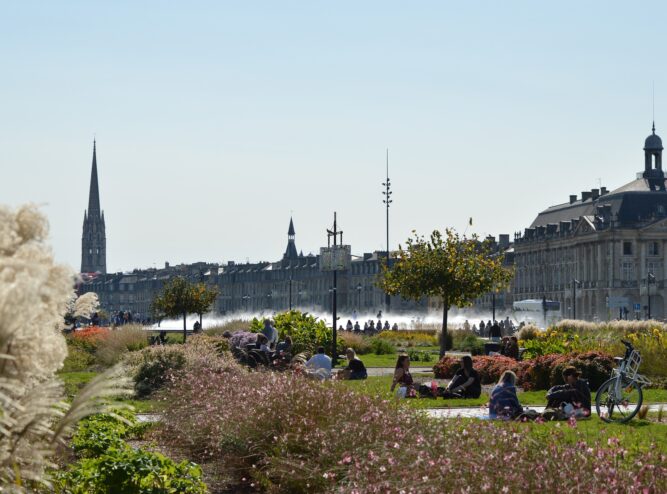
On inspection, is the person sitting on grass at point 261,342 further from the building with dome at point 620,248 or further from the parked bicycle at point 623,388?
the building with dome at point 620,248

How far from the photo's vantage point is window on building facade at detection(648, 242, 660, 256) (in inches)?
5000

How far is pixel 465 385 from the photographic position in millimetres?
21766

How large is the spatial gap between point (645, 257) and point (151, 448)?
116659mm

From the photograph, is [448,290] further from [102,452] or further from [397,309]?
[397,309]

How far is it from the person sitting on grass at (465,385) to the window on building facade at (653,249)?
10854cm

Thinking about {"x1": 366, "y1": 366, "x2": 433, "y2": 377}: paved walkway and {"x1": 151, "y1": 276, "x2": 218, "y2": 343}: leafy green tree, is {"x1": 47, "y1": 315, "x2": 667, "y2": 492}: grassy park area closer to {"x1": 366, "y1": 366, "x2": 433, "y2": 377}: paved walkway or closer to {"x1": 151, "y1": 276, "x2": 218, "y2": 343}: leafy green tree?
{"x1": 366, "y1": 366, "x2": 433, "y2": 377}: paved walkway

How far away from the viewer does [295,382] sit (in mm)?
13781

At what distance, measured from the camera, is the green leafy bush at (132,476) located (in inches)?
407

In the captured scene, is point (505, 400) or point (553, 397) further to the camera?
point (553, 397)

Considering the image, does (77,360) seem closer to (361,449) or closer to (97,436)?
(97,436)

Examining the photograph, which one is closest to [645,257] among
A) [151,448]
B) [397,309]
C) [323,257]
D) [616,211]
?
[616,211]

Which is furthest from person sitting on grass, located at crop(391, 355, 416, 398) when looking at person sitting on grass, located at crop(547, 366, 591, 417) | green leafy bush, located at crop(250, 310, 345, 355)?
green leafy bush, located at crop(250, 310, 345, 355)

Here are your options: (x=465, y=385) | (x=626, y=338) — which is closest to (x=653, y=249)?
(x=626, y=338)

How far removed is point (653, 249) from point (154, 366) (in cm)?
10939
